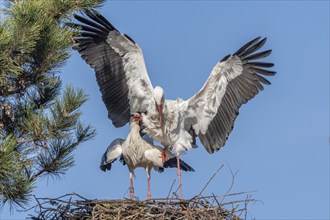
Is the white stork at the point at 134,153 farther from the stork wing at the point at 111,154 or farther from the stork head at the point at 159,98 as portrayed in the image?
the stork head at the point at 159,98

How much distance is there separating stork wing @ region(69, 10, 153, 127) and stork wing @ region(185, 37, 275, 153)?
552mm

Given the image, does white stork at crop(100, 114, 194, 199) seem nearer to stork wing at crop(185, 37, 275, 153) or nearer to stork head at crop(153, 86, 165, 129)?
stork head at crop(153, 86, 165, 129)

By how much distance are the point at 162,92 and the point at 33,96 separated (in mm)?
1586

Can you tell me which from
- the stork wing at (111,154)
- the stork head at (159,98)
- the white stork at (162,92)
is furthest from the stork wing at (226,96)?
the stork wing at (111,154)

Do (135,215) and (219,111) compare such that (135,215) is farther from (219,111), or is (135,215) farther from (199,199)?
(219,111)

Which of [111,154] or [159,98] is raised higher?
[159,98]

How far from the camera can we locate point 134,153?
830 cm

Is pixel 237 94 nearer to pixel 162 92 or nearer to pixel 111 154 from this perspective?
pixel 162 92

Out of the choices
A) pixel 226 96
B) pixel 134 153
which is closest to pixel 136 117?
pixel 134 153

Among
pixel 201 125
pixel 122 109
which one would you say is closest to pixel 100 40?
pixel 122 109

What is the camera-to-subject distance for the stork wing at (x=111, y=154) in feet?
27.2

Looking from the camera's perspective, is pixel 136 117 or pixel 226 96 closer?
pixel 136 117

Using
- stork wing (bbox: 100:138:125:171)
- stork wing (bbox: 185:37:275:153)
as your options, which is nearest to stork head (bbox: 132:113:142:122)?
stork wing (bbox: 100:138:125:171)

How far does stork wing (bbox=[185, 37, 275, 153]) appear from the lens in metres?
8.59
